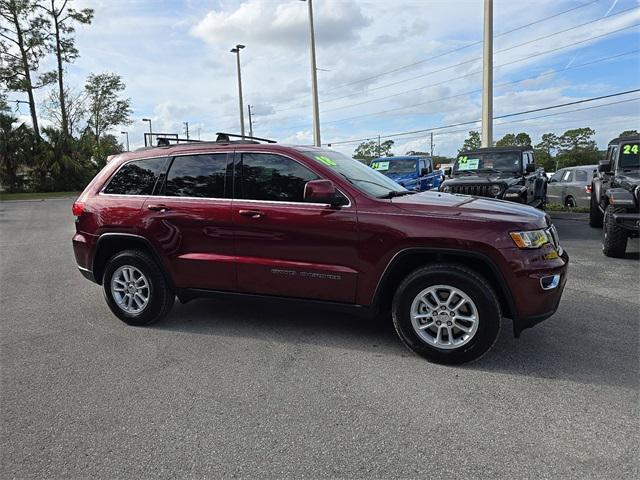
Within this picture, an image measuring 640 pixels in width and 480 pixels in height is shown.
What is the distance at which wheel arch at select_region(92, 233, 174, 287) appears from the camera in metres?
4.68

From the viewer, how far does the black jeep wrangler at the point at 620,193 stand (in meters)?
6.99

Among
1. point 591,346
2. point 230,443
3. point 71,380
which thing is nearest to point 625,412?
point 591,346

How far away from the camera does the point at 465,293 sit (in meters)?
3.64

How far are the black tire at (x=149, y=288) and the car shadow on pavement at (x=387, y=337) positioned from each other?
0.18m

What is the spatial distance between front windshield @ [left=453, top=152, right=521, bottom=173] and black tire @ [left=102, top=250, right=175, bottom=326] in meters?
8.41

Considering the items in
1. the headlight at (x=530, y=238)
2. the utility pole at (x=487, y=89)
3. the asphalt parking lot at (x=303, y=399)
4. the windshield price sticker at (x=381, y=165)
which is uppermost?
the utility pole at (x=487, y=89)

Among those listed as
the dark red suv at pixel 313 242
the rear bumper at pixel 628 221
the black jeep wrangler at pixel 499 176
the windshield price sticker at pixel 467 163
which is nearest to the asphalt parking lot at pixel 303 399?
the dark red suv at pixel 313 242

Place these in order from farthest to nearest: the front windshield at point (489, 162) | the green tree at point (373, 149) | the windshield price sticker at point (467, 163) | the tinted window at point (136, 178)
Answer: the green tree at point (373, 149) → the windshield price sticker at point (467, 163) → the front windshield at point (489, 162) → the tinted window at point (136, 178)

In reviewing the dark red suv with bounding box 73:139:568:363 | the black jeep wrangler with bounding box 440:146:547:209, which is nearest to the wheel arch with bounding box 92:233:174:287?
the dark red suv with bounding box 73:139:568:363

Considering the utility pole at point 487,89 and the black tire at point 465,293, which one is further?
the utility pole at point 487,89

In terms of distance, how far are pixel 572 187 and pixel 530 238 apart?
12250mm

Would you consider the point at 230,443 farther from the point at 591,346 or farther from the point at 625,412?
the point at 591,346

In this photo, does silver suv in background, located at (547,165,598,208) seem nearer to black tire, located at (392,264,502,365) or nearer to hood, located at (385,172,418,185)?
hood, located at (385,172,418,185)

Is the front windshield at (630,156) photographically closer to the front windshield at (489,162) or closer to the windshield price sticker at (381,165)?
the front windshield at (489,162)
